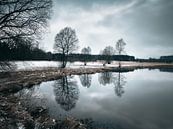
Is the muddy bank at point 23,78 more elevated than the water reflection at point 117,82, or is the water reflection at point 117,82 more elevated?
the muddy bank at point 23,78

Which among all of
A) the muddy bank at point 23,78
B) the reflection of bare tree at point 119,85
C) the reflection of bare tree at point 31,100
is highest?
the muddy bank at point 23,78

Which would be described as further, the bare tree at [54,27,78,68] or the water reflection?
the bare tree at [54,27,78,68]

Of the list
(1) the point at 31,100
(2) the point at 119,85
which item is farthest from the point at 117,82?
(1) the point at 31,100

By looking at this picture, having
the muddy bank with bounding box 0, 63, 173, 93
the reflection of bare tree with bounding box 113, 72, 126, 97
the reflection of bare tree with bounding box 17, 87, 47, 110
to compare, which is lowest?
the reflection of bare tree with bounding box 113, 72, 126, 97

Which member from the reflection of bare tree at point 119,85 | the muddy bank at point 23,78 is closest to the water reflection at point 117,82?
the reflection of bare tree at point 119,85

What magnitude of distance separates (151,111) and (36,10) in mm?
11309

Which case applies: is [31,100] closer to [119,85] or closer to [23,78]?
[23,78]

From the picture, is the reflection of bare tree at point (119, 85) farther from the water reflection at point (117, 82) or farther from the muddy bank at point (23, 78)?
the muddy bank at point (23, 78)

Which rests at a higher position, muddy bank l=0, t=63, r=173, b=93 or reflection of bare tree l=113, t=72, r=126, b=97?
muddy bank l=0, t=63, r=173, b=93

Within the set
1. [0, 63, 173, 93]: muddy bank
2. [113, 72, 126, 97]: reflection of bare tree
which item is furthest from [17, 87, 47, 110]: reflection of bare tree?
[113, 72, 126, 97]: reflection of bare tree

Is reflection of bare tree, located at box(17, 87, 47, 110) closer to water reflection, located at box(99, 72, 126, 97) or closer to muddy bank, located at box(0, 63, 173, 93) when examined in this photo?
muddy bank, located at box(0, 63, 173, 93)

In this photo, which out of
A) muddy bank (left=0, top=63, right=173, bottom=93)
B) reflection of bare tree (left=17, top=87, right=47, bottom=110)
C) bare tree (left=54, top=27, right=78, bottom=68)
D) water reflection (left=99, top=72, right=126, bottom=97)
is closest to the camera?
reflection of bare tree (left=17, top=87, right=47, bottom=110)

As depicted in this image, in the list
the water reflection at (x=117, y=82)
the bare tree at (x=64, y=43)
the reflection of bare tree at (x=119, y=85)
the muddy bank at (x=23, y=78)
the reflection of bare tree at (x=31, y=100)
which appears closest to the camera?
the reflection of bare tree at (x=31, y=100)

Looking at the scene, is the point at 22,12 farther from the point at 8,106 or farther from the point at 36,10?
the point at 8,106
